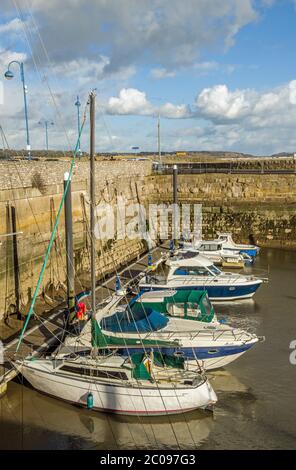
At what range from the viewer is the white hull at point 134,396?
13.4m

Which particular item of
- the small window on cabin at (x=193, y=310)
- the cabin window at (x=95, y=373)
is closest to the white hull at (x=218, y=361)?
the small window on cabin at (x=193, y=310)

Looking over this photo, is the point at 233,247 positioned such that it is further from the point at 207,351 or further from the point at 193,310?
the point at 207,351

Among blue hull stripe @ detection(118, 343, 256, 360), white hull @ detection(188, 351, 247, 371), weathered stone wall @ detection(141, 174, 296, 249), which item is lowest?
white hull @ detection(188, 351, 247, 371)

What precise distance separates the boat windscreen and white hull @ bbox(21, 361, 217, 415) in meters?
2.61

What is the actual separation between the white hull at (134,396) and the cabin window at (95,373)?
263 mm

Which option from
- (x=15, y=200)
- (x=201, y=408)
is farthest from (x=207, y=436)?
(x=15, y=200)

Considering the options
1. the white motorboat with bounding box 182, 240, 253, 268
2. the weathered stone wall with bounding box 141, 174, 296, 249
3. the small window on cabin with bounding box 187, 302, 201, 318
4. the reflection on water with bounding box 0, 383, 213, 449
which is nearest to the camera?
the reflection on water with bounding box 0, 383, 213, 449

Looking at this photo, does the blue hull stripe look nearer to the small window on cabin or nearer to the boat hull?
the boat hull

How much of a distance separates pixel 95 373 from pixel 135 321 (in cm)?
280

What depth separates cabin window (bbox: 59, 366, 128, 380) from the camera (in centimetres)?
1379

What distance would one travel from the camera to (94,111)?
49.2ft

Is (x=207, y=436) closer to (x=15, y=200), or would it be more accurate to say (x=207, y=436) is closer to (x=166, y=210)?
(x=15, y=200)

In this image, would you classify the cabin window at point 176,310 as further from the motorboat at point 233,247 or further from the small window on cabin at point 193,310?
the motorboat at point 233,247

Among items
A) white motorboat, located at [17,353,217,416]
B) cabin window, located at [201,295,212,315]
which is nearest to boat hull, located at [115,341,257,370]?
white motorboat, located at [17,353,217,416]
